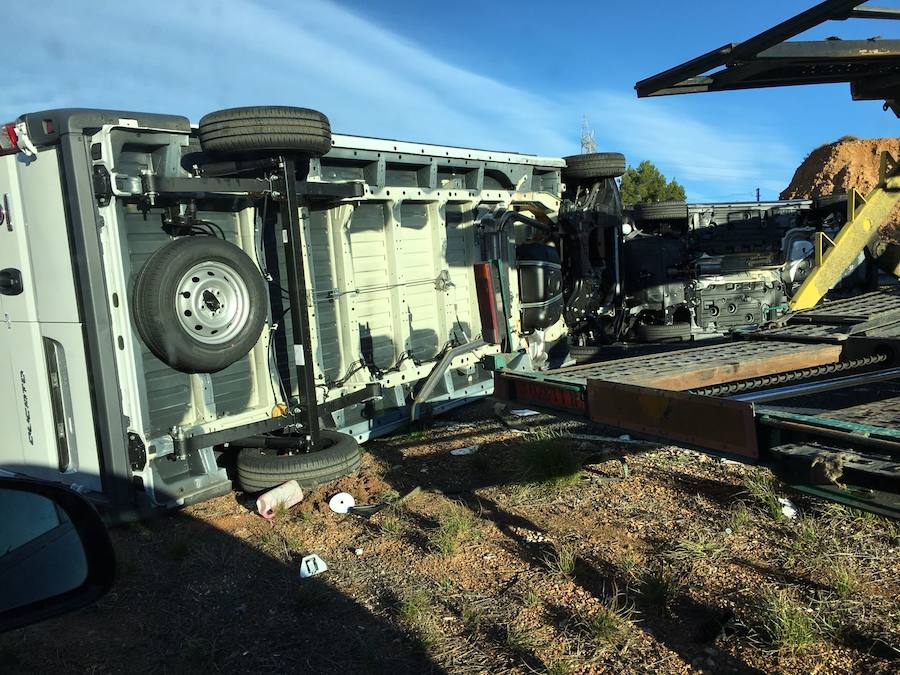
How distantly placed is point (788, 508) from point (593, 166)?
5.76 m

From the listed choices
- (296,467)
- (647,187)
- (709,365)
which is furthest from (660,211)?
(647,187)

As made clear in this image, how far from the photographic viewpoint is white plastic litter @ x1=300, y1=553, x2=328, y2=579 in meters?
4.22

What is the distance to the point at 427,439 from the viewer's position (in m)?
7.05

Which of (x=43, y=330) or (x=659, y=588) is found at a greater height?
(x=43, y=330)

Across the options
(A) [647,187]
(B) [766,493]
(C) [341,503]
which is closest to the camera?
(B) [766,493]

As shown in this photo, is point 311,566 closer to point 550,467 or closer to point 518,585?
point 518,585

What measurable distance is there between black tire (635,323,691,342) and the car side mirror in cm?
935

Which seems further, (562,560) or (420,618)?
(562,560)

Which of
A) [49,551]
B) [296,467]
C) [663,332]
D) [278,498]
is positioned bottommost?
[278,498]

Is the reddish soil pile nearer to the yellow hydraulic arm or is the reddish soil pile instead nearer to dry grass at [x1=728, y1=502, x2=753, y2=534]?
the yellow hydraulic arm

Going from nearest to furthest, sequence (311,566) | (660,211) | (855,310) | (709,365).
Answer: (709,365) → (311,566) → (855,310) → (660,211)

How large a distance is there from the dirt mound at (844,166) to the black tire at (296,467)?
36680mm

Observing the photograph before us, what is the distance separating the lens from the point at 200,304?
515 centimetres

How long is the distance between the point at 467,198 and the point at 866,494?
570 centimetres
